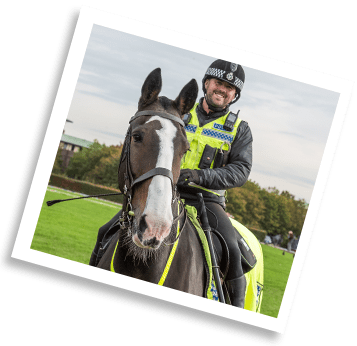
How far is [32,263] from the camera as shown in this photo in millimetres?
4586

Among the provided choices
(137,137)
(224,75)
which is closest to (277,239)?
(224,75)

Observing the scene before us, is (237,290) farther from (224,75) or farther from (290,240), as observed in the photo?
(224,75)

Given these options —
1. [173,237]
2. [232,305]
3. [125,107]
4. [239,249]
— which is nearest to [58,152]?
[125,107]

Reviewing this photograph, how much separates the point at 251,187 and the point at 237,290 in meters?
1.64

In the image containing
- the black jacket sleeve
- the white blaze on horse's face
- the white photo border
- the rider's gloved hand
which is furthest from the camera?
the white photo border

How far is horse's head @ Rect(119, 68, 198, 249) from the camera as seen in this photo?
9.66 ft

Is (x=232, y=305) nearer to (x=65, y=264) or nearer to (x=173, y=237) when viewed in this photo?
(x=173, y=237)

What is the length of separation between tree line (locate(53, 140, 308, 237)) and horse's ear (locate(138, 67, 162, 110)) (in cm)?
118

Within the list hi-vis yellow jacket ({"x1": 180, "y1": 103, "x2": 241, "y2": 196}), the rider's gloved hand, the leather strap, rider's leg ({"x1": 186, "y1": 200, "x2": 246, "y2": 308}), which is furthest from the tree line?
the leather strap

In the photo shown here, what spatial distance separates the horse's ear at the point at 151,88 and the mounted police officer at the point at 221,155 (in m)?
0.90

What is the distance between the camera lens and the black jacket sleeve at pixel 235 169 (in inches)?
158

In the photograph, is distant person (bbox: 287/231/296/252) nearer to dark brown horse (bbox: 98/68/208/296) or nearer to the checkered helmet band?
dark brown horse (bbox: 98/68/208/296)

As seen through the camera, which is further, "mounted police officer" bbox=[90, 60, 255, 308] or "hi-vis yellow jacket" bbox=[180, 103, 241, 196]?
"hi-vis yellow jacket" bbox=[180, 103, 241, 196]

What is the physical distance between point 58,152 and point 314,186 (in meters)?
3.51
